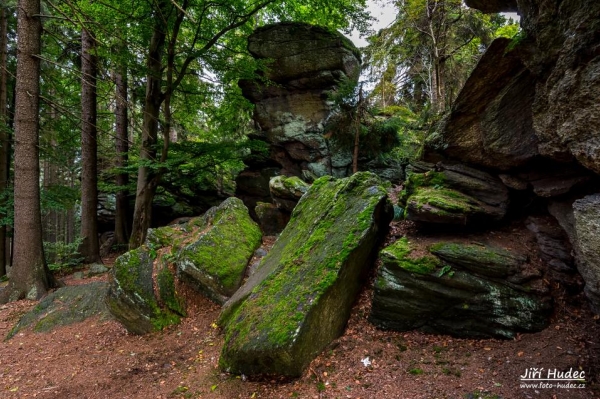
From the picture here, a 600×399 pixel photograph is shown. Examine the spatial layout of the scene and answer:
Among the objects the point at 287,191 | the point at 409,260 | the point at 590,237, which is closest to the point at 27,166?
the point at 287,191

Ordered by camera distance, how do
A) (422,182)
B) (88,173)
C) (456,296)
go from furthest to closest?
1. (88,173)
2. (422,182)
3. (456,296)

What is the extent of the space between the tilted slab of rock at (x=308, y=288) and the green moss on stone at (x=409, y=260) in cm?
44

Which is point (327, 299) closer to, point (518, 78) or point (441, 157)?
point (441, 157)

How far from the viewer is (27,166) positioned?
770 centimetres

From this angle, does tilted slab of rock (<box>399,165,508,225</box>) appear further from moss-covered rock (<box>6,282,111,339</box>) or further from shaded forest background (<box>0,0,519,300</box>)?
moss-covered rock (<box>6,282,111,339</box>)

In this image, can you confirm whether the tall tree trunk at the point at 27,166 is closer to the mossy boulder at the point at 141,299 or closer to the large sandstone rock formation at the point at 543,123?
the mossy boulder at the point at 141,299

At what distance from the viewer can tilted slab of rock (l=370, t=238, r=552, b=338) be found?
4.09 meters

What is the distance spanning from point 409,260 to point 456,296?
0.80 metres

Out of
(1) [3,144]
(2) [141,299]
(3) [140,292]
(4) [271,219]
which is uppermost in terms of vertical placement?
(1) [3,144]

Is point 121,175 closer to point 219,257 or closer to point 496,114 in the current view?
point 219,257

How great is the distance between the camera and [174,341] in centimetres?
564

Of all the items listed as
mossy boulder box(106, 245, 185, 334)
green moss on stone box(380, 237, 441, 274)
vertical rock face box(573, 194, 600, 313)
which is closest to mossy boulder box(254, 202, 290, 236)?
mossy boulder box(106, 245, 185, 334)

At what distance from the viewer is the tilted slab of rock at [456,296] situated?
4086 millimetres

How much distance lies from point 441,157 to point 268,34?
1042cm
